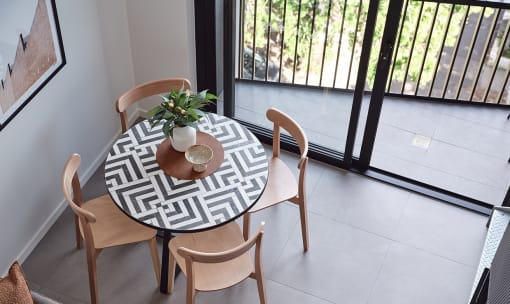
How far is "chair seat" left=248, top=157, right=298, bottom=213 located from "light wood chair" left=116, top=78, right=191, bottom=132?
67 cm

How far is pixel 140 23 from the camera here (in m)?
3.68

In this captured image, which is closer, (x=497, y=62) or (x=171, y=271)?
(x=171, y=271)

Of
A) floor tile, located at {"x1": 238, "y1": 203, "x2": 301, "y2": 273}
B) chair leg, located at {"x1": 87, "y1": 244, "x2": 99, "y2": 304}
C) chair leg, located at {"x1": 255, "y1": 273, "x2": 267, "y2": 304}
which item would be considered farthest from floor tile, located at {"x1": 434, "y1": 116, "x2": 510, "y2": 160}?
chair leg, located at {"x1": 87, "y1": 244, "x2": 99, "y2": 304}

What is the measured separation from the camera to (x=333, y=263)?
3.28 metres

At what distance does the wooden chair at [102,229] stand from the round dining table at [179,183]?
130 millimetres

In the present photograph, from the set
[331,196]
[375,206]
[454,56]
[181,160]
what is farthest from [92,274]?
[454,56]

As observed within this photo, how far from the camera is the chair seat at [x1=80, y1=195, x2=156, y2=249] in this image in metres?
2.84

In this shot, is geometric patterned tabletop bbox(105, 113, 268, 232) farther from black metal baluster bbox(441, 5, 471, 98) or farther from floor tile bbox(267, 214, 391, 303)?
black metal baluster bbox(441, 5, 471, 98)

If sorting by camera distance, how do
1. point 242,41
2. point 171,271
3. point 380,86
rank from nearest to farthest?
point 171,271
point 380,86
point 242,41

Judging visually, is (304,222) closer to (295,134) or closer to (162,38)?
(295,134)

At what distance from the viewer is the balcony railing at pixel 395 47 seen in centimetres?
357

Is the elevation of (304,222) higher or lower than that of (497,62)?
lower

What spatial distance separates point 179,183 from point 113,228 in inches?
15.6

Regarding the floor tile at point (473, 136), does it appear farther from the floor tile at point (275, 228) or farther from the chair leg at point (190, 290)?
the chair leg at point (190, 290)
